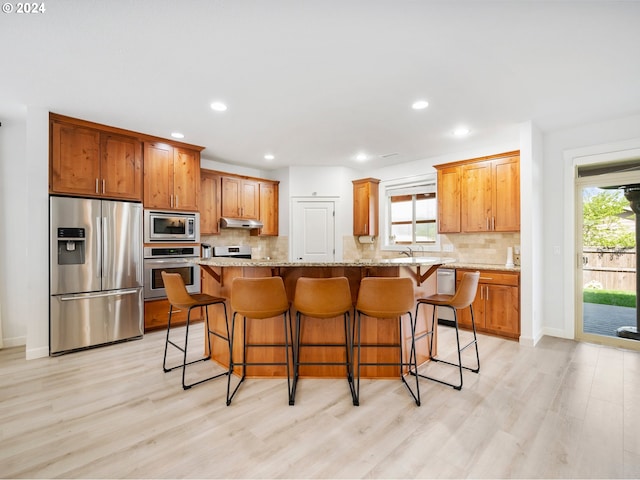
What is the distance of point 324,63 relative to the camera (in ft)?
7.99

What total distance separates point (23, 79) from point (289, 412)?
356cm

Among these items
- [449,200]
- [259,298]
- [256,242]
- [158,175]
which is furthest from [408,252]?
[158,175]

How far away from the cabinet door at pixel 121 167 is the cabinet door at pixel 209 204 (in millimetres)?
1110

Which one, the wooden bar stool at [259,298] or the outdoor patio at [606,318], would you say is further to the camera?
the outdoor patio at [606,318]

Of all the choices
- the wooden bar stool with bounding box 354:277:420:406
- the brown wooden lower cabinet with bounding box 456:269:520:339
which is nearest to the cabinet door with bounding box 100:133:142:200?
the wooden bar stool with bounding box 354:277:420:406

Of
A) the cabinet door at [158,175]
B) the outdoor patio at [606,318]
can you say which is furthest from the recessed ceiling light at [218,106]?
the outdoor patio at [606,318]

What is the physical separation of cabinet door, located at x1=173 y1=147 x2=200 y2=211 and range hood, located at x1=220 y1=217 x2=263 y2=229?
73 centimetres

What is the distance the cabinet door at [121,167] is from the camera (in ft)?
12.2

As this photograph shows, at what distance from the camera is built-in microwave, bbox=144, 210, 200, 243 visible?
4051 millimetres

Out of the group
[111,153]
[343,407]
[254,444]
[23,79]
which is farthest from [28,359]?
[343,407]

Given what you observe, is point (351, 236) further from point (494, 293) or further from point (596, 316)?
point (596, 316)

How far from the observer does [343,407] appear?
7.51 ft

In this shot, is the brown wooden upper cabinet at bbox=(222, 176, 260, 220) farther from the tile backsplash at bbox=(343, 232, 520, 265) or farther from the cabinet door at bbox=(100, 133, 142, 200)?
the tile backsplash at bbox=(343, 232, 520, 265)

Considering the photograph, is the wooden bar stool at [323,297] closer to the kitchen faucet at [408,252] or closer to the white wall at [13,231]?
the kitchen faucet at [408,252]
